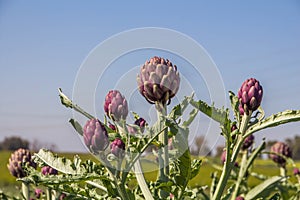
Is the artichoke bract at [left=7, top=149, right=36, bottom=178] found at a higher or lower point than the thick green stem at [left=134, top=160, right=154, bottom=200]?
higher

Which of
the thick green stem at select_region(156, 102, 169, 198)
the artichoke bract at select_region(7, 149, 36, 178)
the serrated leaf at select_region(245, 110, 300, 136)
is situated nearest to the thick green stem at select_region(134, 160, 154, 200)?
the thick green stem at select_region(156, 102, 169, 198)

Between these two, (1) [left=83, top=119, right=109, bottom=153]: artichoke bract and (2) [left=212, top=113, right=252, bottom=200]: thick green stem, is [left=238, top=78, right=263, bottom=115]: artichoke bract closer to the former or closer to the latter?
(2) [left=212, top=113, right=252, bottom=200]: thick green stem

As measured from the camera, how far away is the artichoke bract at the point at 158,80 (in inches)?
38.4

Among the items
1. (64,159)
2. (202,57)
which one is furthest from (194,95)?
(64,159)

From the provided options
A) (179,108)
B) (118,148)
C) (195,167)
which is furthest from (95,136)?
(195,167)

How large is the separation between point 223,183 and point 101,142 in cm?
34

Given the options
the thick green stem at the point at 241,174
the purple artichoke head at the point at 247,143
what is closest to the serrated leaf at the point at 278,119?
the thick green stem at the point at 241,174

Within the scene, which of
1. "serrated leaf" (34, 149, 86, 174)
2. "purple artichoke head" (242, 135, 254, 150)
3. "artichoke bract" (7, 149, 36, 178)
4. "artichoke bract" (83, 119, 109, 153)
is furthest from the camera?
"purple artichoke head" (242, 135, 254, 150)

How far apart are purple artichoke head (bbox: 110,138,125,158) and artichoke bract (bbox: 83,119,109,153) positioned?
1.4 inches

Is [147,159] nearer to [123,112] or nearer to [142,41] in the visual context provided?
[123,112]

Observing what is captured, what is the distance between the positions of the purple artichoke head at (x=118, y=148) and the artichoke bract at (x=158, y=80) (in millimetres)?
116

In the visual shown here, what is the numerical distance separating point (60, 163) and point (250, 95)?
0.48m

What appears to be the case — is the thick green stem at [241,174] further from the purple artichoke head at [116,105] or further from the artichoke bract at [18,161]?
the purple artichoke head at [116,105]

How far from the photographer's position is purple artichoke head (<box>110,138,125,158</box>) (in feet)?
3.26
